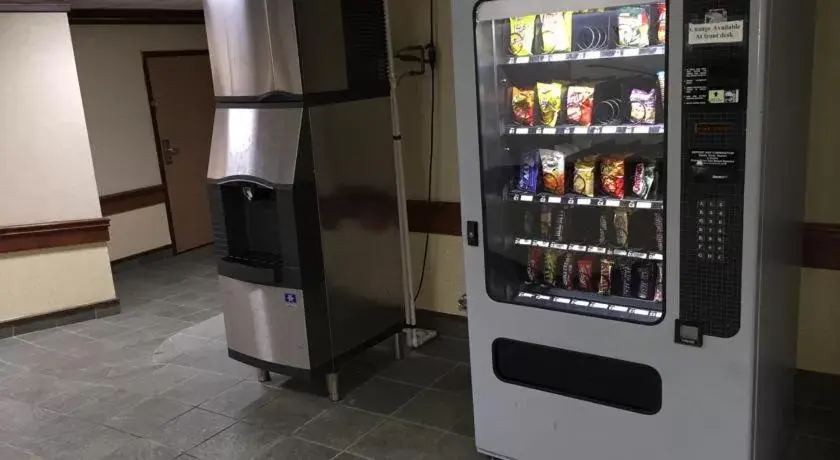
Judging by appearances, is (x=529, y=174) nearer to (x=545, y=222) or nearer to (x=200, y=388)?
(x=545, y=222)

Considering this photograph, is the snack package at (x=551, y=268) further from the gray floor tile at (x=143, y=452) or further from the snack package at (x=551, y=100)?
the gray floor tile at (x=143, y=452)

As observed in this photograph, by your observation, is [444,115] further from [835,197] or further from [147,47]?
[147,47]

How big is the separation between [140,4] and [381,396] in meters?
3.71

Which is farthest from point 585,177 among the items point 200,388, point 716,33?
point 200,388

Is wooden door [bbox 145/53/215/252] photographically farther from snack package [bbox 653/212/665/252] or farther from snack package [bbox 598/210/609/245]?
A: snack package [bbox 653/212/665/252]

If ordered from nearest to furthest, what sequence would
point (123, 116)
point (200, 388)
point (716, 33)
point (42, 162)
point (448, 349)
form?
point (716, 33), point (200, 388), point (448, 349), point (42, 162), point (123, 116)

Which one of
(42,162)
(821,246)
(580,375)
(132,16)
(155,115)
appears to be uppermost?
(132,16)

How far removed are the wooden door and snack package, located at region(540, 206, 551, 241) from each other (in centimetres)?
446

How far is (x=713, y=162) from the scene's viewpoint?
74.1 inches

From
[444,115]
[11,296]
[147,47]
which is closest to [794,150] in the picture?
[444,115]

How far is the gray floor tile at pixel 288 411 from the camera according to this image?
9.97ft

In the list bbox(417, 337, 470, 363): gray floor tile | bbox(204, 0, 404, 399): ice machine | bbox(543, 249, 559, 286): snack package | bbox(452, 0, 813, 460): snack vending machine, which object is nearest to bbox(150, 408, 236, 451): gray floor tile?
bbox(204, 0, 404, 399): ice machine

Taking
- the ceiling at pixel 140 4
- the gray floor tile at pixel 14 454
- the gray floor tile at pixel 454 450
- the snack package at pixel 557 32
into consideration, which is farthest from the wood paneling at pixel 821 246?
the ceiling at pixel 140 4

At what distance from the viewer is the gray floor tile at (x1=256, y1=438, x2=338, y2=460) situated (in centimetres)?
276
